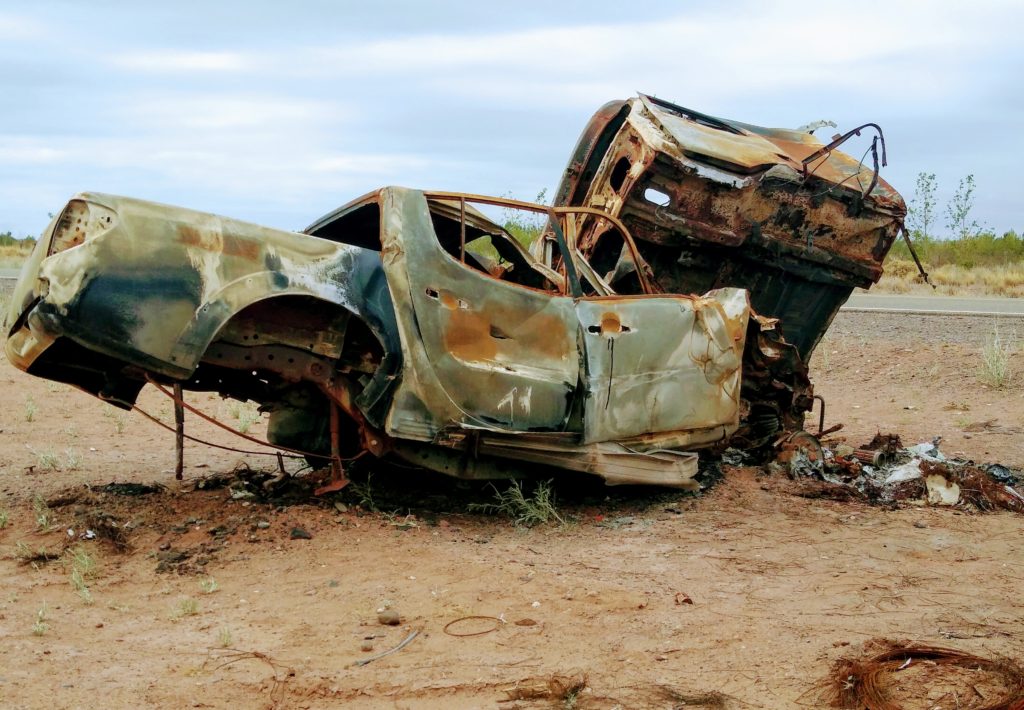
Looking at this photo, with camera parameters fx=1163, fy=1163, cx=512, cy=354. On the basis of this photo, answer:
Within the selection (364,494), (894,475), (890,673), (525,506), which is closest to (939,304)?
(894,475)

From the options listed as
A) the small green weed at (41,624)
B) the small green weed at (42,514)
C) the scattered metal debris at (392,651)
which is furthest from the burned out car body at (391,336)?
the scattered metal debris at (392,651)

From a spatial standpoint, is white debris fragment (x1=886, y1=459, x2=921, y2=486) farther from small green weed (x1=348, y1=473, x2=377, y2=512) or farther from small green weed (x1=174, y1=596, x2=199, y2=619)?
small green weed (x1=174, y1=596, x2=199, y2=619)

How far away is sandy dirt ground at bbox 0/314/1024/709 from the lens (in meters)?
4.60

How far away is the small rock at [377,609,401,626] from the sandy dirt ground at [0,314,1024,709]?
0.05 metres

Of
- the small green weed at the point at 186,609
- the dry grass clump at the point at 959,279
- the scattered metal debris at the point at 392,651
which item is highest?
the dry grass clump at the point at 959,279

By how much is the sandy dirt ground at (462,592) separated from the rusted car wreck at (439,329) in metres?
0.49

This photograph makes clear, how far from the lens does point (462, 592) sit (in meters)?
5.76

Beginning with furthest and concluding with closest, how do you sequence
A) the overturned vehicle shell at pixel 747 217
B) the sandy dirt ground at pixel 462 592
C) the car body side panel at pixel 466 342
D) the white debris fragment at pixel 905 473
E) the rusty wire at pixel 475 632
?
the overturned vehicle shell at pixel 747 217, the white debris fragment at pixel 905 473, the car body side panel at pixel 466 342, the rusty wire at pixel 475 632, the sandy dirt ground at pixel 462 592

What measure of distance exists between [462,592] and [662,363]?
2329 mm

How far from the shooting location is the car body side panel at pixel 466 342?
649 centimetres

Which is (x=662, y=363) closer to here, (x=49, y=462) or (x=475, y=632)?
(x=475, y=632)

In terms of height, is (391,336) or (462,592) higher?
(391,336)

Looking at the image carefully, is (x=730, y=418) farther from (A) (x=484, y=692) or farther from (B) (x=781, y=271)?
(A) (x=484, y=692)

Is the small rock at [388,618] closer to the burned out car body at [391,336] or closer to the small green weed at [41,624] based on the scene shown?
the burned out car body at [391,336]
